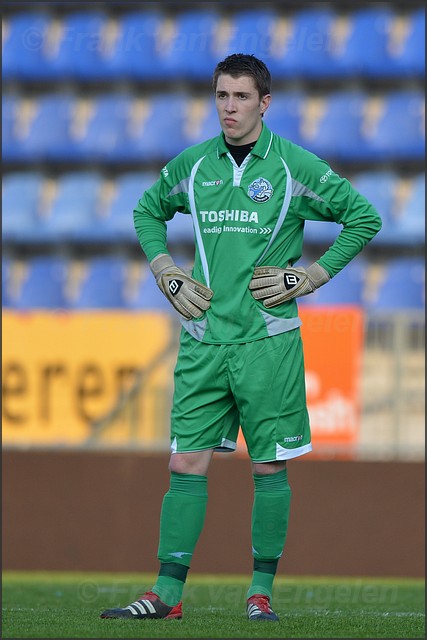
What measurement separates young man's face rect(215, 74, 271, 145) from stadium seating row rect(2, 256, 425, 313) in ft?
30.5

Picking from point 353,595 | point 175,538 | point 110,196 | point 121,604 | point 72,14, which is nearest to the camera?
point 175,538

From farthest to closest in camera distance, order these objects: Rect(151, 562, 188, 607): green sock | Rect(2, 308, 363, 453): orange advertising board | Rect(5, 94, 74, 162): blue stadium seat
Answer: Rect(5, 94, 74, 162): blue stadium seat, Rect(2, 308, 363, 453): orange advertising board, Rect(151, 562, 188, 607): green sock

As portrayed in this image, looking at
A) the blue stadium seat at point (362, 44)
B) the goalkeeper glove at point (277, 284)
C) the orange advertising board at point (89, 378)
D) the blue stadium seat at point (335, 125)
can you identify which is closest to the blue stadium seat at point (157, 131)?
the blue stadium seat at point (335, 125)

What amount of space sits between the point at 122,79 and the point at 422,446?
8996 mm

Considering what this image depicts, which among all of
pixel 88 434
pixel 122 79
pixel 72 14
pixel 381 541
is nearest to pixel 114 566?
pixel 88 434

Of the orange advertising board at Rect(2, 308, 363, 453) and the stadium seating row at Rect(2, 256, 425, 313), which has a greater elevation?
A: the stadium seating row at Rect(2, 256, 425, 313)

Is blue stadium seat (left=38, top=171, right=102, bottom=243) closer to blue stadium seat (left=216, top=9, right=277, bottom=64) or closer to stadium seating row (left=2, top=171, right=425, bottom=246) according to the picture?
stadium seating row (left=2, top=171, right=425, bottom=246)

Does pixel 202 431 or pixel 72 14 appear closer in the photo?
pixel 202 431

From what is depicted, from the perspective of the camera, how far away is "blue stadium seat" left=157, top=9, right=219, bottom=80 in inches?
647

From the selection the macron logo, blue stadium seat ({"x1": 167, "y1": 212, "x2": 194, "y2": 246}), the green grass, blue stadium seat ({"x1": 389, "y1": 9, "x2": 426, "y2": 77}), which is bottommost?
the green grass

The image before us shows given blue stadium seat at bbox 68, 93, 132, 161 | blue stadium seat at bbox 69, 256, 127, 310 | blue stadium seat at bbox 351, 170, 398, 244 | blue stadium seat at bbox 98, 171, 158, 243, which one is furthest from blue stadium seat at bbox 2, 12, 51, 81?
blue stadium seat at bbox 351, 170, 398, 244

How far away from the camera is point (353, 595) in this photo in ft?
22.5

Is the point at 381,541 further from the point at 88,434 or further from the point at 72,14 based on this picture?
the point at 72,14

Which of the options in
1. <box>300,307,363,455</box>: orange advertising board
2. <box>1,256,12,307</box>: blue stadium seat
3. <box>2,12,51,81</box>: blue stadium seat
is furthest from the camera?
<box>2,12,51,81</box>: blue stadium seat
